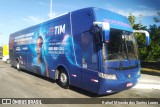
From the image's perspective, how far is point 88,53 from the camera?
7559 mm

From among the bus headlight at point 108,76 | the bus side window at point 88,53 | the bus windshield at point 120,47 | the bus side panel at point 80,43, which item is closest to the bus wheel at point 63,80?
the bus side panel at point 80,43

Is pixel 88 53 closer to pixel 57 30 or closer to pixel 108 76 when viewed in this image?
pixel 108 76

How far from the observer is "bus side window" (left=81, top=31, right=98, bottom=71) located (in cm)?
726

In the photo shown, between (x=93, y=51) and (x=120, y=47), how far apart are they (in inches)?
42.8

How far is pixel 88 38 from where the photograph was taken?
24.8ft

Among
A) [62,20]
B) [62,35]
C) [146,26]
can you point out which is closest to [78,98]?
[62,35]

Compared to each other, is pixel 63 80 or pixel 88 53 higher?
pixel 88 53

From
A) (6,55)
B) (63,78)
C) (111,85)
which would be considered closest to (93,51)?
(111,85)

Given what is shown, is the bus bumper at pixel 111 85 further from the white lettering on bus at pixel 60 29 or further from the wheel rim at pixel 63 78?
the white lettering on bus at pixel 60 29

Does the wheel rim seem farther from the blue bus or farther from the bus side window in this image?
the bus side window

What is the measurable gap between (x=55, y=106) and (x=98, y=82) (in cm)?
168

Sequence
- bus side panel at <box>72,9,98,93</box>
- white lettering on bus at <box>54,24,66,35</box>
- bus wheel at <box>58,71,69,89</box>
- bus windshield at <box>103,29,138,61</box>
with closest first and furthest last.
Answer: bus windshield at <box>103,29,138,61</box> → bus side panel at <box>72,9,98,93</box> → bus wheel at <box>58,71,69,89</box> → white lettering on bus at <box>54,24,66,35</box>

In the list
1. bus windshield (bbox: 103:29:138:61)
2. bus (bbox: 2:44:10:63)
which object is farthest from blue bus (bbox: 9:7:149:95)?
bus (bbox: 2:44:10:63)

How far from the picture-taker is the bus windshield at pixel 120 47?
282 inches
